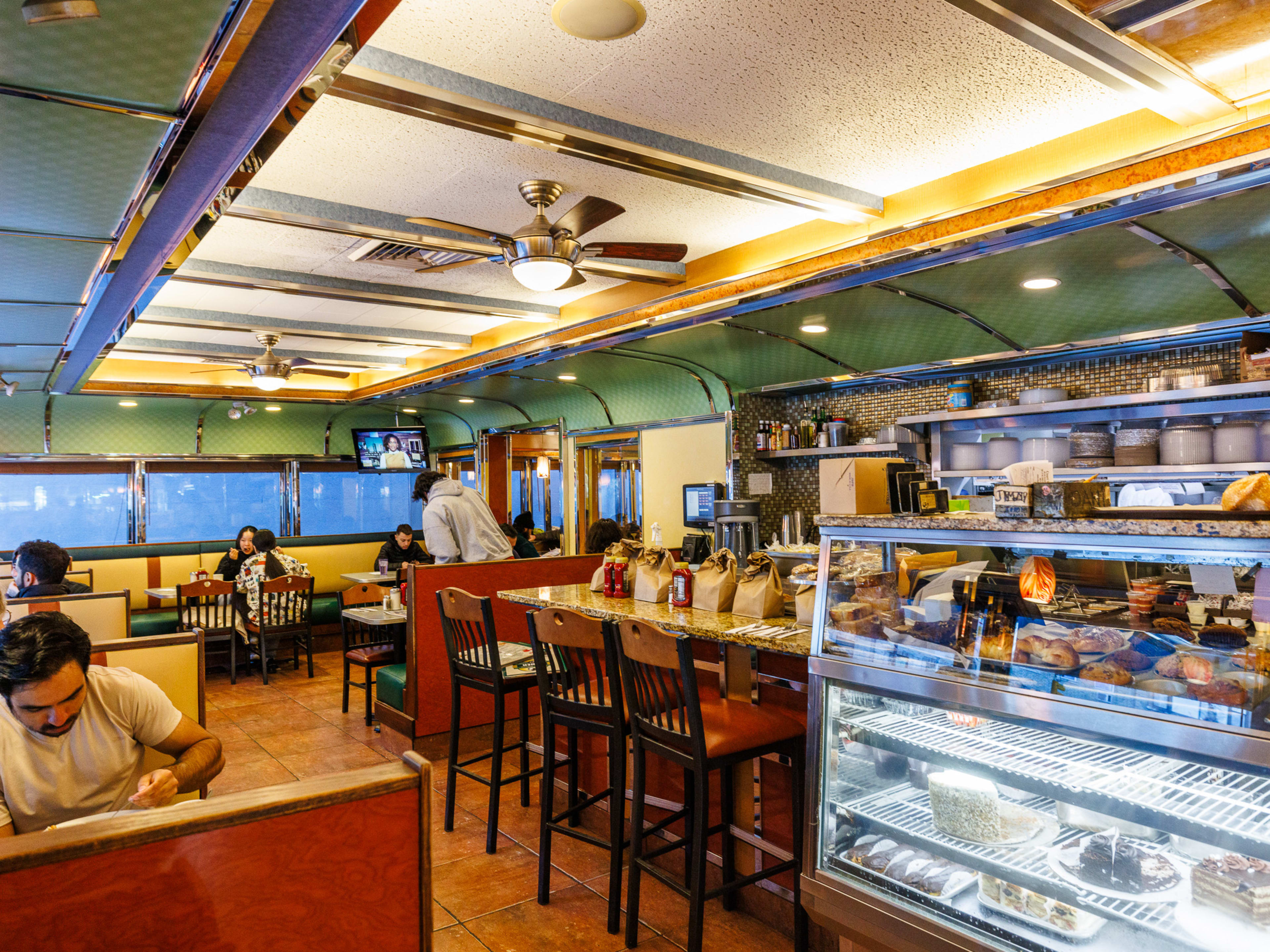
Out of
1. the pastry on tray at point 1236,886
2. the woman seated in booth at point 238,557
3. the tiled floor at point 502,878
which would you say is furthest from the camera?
the woman seated in booth at point 238,557

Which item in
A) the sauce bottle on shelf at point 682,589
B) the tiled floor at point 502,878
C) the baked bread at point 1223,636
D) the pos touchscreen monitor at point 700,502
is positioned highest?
the pos touchscreen monitor at point 700,502

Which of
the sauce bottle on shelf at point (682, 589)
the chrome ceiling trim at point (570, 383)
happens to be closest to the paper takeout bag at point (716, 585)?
the sauce bottle on shelf at point (682, 589)

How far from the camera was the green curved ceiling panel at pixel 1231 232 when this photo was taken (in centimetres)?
311

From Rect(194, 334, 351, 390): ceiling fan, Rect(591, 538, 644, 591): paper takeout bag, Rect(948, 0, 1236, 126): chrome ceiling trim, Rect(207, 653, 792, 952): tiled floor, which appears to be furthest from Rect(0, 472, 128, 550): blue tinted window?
Rect(948, 0, 1236, 126): chrome ceiling trim

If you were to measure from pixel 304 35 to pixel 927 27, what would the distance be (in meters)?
1.99

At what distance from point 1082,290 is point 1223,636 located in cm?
303

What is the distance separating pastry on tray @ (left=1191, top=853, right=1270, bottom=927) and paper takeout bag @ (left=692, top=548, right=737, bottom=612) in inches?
78.4

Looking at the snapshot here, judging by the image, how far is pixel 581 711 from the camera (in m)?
3.25

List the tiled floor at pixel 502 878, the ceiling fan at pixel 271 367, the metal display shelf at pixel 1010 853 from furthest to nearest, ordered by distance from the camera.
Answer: the ceiling fan at pixel 271 367
the tiled floor at pixel 502 878
the metal display shelf at pixel 1010 853

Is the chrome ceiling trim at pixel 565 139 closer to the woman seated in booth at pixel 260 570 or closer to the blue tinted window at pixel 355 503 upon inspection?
the woman seated in booth at pixel 260 570

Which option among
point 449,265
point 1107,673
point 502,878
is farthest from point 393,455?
point 1107,673

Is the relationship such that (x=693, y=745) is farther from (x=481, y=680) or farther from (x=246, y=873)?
(x=246, y=873)

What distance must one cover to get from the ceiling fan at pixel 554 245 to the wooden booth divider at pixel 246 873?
2800mm

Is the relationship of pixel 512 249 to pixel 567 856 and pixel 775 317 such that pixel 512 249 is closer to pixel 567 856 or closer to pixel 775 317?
pixel 775 317
